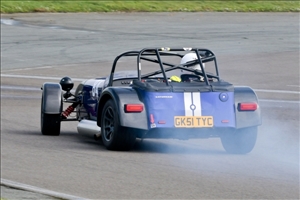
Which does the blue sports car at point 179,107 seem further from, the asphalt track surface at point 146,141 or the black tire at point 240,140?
the asphalt track surface at point 146,141

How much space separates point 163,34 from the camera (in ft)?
92.7

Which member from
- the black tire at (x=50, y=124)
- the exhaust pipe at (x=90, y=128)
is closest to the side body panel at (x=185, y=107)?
the exhaust pipe at (x=90, y=128)

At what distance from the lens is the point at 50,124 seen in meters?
11.1

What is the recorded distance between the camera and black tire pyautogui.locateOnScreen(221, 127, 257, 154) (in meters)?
9.46

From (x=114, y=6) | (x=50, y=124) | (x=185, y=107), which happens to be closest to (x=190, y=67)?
(x=185, y=107)

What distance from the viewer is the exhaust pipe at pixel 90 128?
33.6 ft

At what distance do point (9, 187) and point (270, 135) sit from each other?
16.3 feet

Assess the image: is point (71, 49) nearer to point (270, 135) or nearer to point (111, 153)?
point (270, 135)

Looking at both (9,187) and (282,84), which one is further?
(282,84)

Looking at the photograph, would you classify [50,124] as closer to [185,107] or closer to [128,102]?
[128,102]

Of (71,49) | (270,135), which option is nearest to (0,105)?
(270,135)

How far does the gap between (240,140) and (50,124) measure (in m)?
2.82

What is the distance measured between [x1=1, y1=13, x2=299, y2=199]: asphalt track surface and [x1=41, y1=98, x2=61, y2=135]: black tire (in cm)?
13

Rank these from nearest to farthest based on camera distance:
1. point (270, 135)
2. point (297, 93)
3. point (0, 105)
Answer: point (270, 135)
point (0, 105)
point (297, 93)
